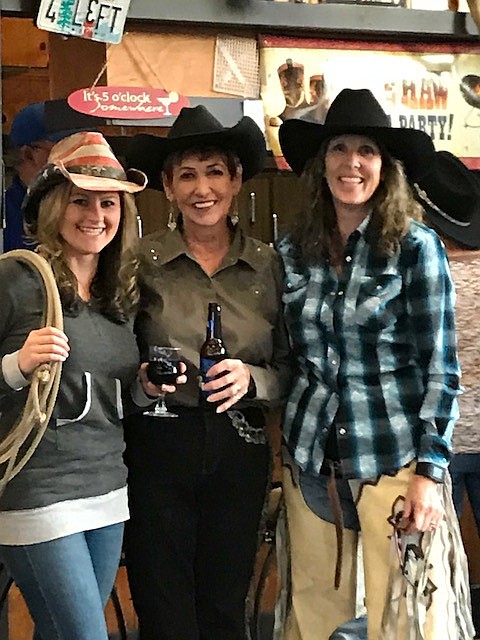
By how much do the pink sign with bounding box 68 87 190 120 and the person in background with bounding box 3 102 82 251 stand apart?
0.20 metres

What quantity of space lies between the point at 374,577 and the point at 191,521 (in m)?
0.42

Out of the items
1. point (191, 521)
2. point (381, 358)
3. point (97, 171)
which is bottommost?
point (191, 521)

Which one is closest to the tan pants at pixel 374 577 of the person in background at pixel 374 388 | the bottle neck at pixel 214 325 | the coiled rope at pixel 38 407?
the person in background at pixel 374 388

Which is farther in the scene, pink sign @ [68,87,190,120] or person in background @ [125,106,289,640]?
pink sign @ [68,87,190,120]

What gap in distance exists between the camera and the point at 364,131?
79.7 inches

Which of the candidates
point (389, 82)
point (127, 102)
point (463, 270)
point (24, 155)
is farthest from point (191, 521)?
point (389, 82)

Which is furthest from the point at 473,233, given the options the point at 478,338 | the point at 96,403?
the point at 96,403

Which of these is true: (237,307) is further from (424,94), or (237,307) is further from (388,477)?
(424,94)

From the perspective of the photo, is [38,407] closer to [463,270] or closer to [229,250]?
[229,250]

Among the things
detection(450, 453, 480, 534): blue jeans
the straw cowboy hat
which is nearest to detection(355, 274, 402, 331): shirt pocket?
the straw cowboy hat

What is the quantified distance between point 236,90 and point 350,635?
1505 mm

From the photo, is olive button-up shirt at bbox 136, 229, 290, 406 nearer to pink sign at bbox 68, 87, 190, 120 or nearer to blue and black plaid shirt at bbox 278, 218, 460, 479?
blue and black plaid shirt at bbox 278, 218, 460, 479

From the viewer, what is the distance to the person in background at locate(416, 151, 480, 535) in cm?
232

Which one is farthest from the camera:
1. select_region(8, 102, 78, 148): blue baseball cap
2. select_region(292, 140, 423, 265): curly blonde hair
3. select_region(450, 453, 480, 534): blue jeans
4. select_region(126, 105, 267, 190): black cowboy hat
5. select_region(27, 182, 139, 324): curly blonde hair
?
select_region(8, 102, 78, 148): blue baseball cap
